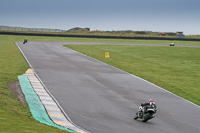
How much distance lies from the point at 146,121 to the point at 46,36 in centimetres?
8430

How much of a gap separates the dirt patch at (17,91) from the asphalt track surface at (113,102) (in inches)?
72.7

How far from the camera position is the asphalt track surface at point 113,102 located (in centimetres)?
1502

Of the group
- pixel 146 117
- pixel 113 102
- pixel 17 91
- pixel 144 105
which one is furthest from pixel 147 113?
pixel 17 91

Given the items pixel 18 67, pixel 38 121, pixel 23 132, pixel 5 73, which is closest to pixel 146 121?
pixel 38 121

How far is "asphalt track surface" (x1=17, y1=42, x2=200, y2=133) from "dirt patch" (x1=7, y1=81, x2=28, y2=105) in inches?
72.7

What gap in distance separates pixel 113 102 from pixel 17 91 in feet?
19.8

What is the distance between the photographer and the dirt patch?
62.0 feet

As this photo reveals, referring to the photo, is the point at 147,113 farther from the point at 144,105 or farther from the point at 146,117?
the point at 144,105

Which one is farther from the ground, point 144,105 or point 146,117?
point 144,105

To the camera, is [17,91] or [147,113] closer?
[147,113]

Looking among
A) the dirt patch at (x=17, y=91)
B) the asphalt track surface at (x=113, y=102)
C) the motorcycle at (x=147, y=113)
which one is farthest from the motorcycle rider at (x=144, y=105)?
the dirt patch at (x=17, y=91)

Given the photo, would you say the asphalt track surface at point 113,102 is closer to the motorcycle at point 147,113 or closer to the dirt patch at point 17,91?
the motorcycle at point 147,113

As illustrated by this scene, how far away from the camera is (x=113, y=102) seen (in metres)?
19.2

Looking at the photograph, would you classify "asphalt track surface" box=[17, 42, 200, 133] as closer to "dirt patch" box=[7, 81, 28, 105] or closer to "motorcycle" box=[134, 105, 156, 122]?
"motorcycle" box=[134, 105, 156, 122]
